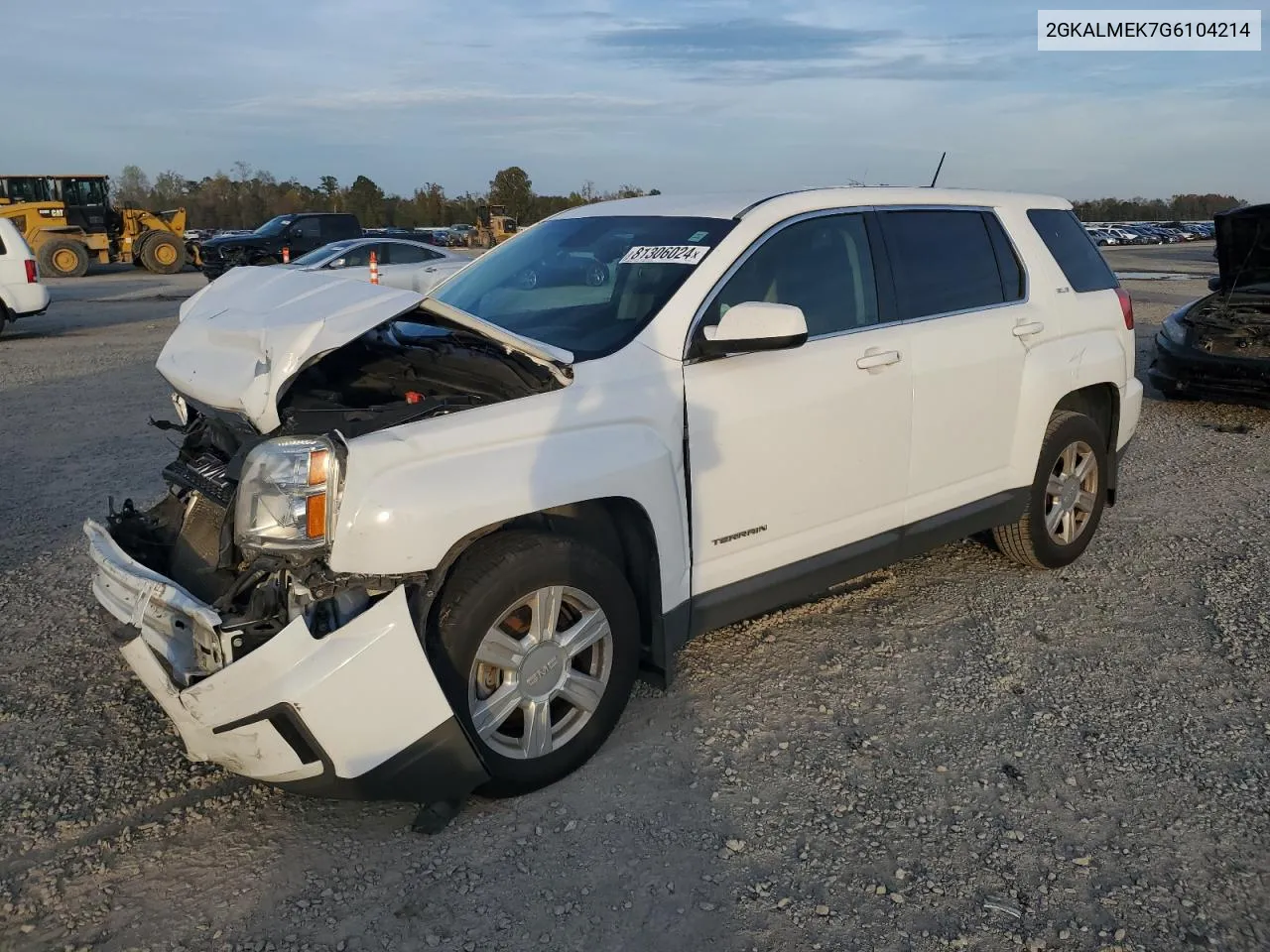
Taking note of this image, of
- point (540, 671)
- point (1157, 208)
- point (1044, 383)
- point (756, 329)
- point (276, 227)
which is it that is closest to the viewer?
point (540, 671)

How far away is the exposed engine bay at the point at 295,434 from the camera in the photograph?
2969 millimetres

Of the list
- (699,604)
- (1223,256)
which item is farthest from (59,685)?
(1223,256)

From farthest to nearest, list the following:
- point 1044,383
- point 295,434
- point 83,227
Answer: point 83,227 < point 1044,383 < point 295,434

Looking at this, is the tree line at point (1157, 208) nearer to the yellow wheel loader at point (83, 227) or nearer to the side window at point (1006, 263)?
the yellow wheel loader at point (83, 227)

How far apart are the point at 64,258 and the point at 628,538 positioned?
107ft

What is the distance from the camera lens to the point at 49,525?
6098 mm

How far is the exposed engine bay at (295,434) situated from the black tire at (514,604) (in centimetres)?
21

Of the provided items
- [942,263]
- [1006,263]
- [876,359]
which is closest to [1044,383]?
[1006,263]

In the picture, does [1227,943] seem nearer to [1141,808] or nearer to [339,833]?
[1141,808]

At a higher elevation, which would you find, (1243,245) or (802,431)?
(1243,245)

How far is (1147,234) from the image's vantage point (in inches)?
2457

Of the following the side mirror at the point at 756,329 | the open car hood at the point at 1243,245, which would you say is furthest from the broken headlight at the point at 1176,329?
the side mirror at the point at 756,329

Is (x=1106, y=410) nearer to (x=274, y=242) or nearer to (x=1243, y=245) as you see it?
(x=1243, y=245)

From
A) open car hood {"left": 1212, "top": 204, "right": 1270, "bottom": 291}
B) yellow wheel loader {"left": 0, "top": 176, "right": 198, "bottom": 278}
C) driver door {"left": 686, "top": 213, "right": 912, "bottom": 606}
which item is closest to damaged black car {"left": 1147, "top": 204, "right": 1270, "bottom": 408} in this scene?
open car hood {"left": 1212, "top": 204, "right": 1270, "bottom": 291}
